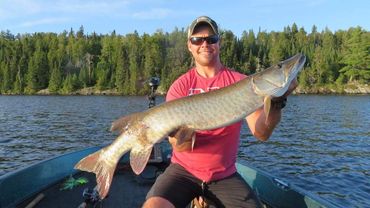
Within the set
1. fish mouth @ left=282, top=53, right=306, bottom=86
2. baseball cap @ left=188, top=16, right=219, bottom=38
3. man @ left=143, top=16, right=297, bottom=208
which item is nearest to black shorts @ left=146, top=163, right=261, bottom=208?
man @ left=143, top=16, right=297, bottom=208

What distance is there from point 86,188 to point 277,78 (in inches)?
126

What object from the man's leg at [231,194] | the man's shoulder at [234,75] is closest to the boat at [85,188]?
the man's leg at [231,194]

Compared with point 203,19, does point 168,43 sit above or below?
above

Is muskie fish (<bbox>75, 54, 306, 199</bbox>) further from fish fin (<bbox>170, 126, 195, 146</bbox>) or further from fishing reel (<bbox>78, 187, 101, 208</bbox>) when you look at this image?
fishing reel (<bbox>78, 187, 101, 208</bbox>)

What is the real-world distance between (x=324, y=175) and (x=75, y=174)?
832 cm

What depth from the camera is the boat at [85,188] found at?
509 centimetres

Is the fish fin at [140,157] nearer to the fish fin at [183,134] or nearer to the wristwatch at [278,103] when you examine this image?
the fish fin at [183,134]

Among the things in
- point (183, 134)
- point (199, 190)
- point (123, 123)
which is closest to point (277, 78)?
point (183, 134)

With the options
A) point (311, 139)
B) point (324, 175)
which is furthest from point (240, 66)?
point (324, 175)

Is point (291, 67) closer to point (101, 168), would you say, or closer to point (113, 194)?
point (101, 168)

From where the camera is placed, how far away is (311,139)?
19703 mm

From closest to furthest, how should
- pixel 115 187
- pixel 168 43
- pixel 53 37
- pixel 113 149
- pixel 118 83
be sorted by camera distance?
pixel 113 149 < pixel 115 187 < pixel 118 83 < pixel 168 43 < pixel 53 37

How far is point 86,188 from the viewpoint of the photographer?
5.54 meters

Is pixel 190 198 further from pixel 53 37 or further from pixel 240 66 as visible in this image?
pixel 53 37
